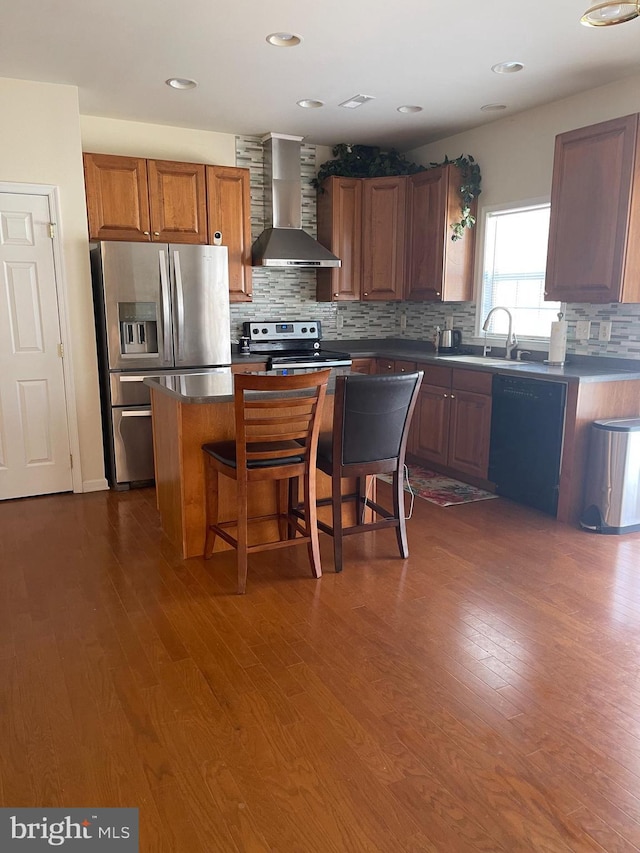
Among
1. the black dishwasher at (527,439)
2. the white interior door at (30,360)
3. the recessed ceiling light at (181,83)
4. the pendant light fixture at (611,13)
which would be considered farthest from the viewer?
the white interior door at (30,360)

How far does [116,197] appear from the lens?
4480 millimetres

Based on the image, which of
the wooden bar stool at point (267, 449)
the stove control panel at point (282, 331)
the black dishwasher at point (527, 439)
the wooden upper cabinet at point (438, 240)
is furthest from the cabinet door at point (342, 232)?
the wooden bar stool at point (267, 449)

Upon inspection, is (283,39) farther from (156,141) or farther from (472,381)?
(472,381)

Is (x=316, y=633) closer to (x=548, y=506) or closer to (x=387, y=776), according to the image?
(x=387, y=776)

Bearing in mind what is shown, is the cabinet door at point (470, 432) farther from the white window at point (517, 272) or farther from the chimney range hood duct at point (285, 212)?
the chimney range hood duct at point (285, 212)

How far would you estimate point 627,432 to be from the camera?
3457 millimetres

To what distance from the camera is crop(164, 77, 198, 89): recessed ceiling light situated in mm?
3859

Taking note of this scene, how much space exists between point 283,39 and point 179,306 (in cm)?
184

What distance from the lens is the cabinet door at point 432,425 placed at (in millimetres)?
4676

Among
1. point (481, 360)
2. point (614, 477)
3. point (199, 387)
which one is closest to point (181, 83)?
point (199, 387)

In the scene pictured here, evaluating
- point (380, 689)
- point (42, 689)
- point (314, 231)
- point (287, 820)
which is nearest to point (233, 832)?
point (287, 820)

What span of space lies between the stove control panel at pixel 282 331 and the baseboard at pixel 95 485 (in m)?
1.78

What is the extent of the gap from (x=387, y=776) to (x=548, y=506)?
8.27 feet

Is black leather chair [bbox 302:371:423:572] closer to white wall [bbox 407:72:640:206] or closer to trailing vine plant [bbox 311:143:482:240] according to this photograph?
white wall [bbox 407:72:640:206]
